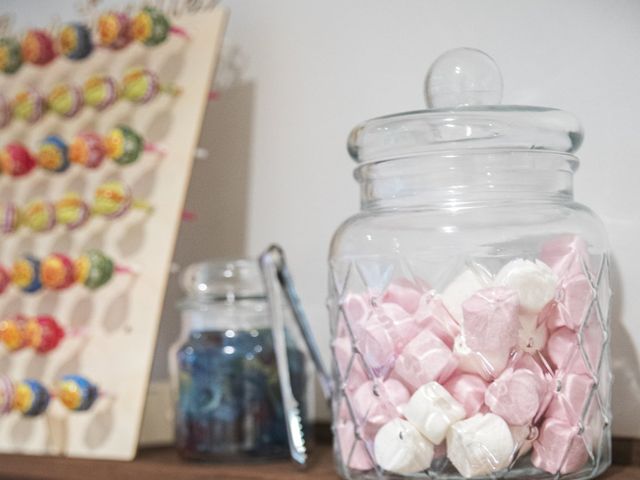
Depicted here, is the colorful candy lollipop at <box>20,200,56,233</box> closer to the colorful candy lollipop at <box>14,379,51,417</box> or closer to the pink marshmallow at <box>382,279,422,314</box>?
the colorful candy lollipop at <box>14,379,51,417</box>

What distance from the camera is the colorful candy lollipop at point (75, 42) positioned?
0.96m

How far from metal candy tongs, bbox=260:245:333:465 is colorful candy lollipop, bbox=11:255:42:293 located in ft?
0.92

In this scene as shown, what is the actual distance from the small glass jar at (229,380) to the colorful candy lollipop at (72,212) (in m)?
A: 0.18

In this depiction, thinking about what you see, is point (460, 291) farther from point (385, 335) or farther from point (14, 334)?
point (14, 334)

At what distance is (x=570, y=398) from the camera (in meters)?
0.59

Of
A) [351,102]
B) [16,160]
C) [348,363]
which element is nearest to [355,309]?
[348,363]

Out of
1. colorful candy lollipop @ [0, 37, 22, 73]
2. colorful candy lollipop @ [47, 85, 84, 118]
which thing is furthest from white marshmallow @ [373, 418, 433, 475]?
colorful candy lollipop @ [0, 37, 22, 73]

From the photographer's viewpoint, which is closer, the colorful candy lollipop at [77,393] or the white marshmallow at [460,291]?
the white marshmallow at [460,291]

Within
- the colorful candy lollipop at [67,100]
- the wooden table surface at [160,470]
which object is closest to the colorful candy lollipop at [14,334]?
the wooden table surface at [160,470]

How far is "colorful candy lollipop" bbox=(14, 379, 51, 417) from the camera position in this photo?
862 millimetres

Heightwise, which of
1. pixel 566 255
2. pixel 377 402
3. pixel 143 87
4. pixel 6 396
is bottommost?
pixel 6 396

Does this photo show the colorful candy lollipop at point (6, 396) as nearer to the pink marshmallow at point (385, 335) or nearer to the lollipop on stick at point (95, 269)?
the lollipop on stick at point (95, 269)

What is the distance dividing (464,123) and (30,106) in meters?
0.57

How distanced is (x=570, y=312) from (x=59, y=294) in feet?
1.86
